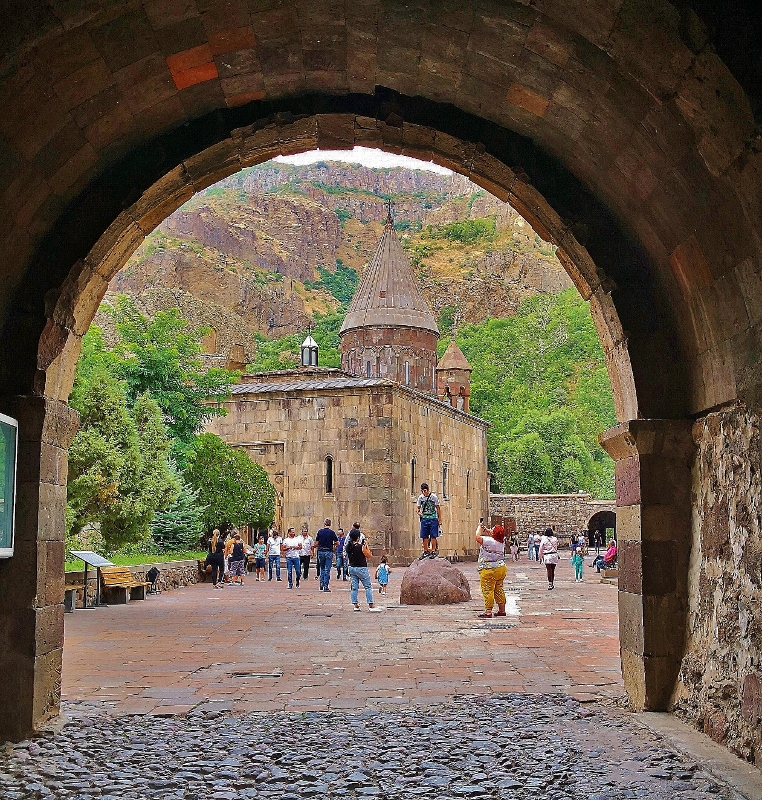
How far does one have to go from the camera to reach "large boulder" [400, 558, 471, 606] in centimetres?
1698

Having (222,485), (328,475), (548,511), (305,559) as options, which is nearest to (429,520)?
(305,559)

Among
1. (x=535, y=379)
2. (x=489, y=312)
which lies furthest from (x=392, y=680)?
(x=489, y=312)

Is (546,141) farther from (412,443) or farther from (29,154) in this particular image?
(412,443)

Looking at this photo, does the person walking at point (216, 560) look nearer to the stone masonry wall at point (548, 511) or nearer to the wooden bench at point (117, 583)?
the wooden bench at point (117, 583)

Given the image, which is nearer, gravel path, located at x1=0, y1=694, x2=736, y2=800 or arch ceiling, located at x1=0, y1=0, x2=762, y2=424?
gravel path, located at x1=0, y1=694, x2=736, y2=800

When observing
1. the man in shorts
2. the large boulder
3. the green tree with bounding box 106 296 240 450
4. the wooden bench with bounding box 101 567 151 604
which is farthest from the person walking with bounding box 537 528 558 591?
the green tree with bounding box 106 296 240 450

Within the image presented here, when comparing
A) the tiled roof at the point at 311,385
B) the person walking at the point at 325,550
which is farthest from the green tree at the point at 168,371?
the person walking at the point at 325,550

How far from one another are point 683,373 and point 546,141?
2.22 meters

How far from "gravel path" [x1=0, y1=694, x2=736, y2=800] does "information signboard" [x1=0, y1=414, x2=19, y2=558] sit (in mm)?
1451

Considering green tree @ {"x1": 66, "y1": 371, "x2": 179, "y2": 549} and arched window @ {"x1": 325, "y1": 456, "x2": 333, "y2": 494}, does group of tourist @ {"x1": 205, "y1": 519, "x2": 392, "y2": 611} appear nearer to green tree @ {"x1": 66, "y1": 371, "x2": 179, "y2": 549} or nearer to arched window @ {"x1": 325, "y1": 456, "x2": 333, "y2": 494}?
green tree @ {"x1": 66, "y1": 371, "x2": 179, "y2": 549}

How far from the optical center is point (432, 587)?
1700cm

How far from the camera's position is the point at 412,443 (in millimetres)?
36438

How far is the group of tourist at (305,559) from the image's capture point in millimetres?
16500

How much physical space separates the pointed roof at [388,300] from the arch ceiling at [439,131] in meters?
36.3
